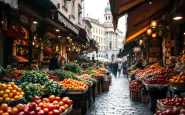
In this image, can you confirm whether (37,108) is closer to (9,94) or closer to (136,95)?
(9,94)

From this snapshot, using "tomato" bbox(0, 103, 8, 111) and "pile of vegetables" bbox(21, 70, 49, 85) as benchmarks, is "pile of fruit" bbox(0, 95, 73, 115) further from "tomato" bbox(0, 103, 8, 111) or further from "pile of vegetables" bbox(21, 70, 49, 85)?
"pile of vegetables" bbox(21, 70, 49, 85)

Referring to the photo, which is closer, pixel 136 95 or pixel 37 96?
pixel 37 96

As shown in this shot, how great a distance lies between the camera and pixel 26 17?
972 cm

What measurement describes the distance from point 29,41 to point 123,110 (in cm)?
644

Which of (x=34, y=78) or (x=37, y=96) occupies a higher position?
(x=34, y=78)

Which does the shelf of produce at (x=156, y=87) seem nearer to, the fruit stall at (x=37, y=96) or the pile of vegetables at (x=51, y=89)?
the fruit stall at (x=37, y=96)

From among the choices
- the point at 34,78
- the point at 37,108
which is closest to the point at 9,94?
the point at 37,108

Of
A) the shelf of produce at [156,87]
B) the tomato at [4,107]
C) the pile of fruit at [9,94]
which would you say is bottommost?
the shelf of produce at [156,87]

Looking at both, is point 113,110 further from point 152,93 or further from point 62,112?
point 62,112

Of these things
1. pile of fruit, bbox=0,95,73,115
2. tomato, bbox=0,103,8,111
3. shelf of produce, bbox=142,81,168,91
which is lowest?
shelf of produce, bbox=142,81,168,91

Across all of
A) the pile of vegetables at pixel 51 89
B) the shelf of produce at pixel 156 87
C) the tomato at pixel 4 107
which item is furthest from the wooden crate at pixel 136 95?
the tomato at pixel 4 107

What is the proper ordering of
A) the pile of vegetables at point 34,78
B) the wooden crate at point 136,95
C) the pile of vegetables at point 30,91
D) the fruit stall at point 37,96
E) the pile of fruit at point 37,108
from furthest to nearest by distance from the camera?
the wooden crate at point 136,95 < the pile of vegetables at point 34,78 < the pile of vegetables at point 30,91 < the fruit stall at point 37,96 < the pile of fruit at point 37,108

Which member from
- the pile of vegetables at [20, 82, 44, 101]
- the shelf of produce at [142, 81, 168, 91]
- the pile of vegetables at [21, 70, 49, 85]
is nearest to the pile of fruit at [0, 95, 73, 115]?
the pile of vegetables at [20, 82, 44, 101]

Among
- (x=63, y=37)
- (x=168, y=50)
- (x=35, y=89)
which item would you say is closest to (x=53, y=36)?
(x=63, y=37)
